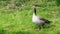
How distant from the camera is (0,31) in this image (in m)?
8.90

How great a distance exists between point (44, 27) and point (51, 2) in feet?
12.0

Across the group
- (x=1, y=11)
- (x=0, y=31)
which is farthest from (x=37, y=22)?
(x=1, y=11)

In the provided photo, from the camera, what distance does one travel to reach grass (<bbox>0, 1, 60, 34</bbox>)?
902cm

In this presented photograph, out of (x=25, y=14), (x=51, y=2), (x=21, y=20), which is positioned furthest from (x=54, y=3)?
(x=21, y=20)

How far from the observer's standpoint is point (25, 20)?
10.3 m

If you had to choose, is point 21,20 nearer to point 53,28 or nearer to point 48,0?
point 53,28

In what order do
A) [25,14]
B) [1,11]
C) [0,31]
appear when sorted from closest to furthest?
[0,31]
[25,14]
[1,11]

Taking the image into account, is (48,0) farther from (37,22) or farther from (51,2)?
(37,22)

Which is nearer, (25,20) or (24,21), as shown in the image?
(24,21)

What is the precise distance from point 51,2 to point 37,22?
396cm

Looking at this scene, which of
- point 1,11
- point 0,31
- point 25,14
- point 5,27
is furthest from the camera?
point 1,11

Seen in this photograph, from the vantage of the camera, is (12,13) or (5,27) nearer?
(5,27)

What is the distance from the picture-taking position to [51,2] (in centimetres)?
1284

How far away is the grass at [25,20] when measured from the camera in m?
9.02
